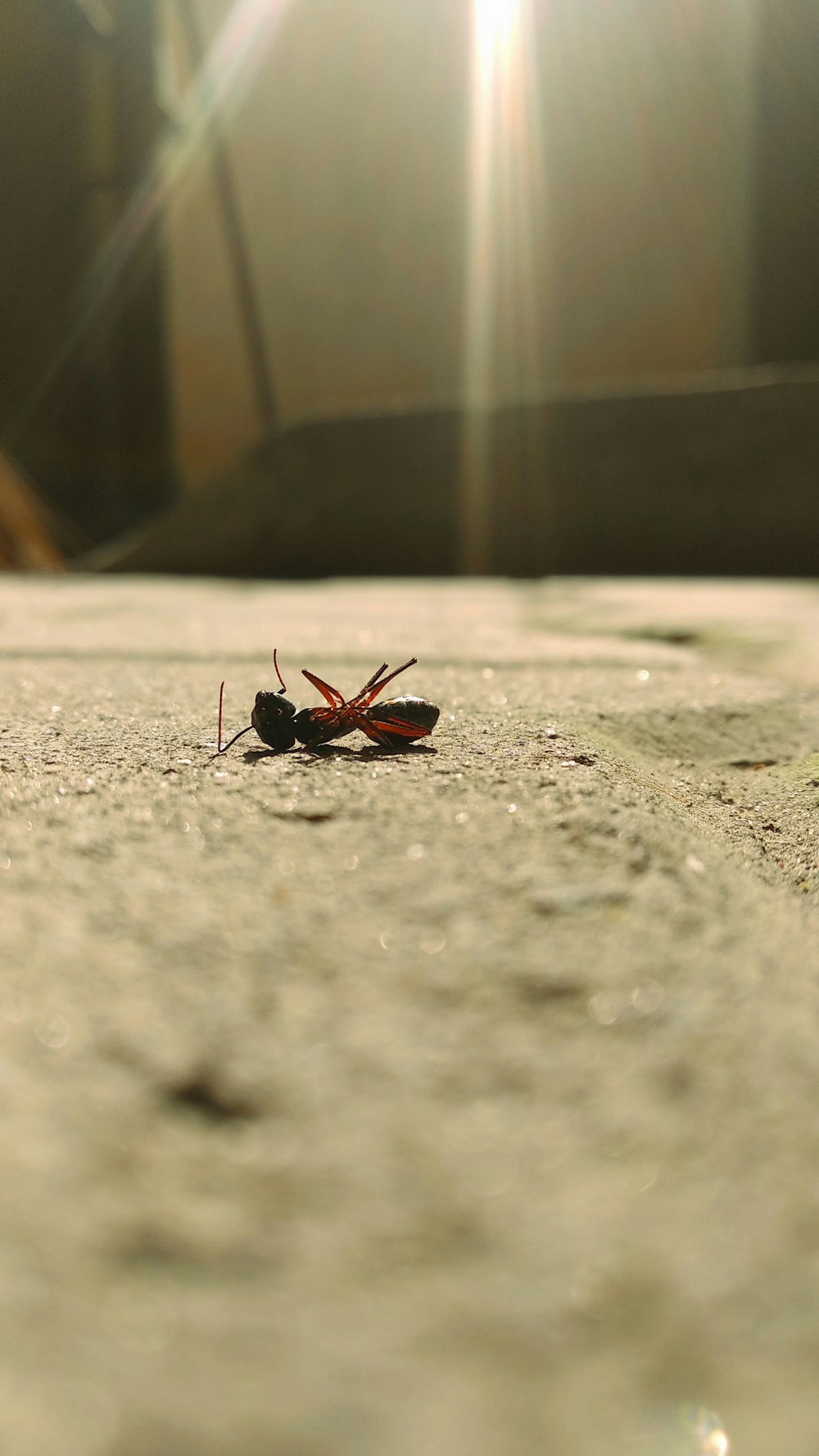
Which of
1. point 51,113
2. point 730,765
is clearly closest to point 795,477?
point 730,765

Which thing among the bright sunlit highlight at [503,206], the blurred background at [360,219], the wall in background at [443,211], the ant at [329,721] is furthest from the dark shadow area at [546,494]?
the ant at [329,721]

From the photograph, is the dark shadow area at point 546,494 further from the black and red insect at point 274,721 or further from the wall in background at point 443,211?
the black and red insect at point 274,721

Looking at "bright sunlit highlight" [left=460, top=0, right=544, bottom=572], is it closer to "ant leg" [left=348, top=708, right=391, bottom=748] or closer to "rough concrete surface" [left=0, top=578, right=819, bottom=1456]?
"ant leg" [left=348, top=708, right=391, bottom=748]

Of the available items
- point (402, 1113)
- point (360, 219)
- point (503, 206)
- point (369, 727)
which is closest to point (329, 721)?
point (369, 727)

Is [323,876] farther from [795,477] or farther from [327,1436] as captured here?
[795,477]

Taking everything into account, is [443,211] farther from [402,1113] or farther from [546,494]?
[402,1113]
